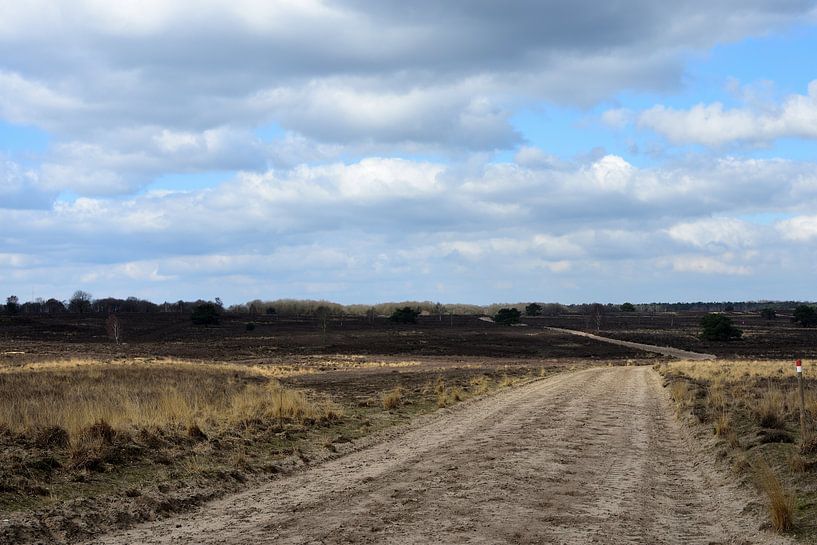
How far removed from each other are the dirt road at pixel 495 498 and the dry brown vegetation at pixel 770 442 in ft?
1.58

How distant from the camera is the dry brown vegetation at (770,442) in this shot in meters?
8.91

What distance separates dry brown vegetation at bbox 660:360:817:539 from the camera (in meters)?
8.91

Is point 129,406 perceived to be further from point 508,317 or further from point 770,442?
point 508,317

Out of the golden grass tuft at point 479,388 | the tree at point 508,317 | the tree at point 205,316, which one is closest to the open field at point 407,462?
the golden grass tuft at point 479,388

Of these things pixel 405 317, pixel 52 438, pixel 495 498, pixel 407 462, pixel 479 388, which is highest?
pixel 405 317

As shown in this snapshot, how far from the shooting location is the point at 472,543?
793 centimetres

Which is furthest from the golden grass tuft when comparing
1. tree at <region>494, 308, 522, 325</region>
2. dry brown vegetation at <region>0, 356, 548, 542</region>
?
tree at <region>494, 308, 522, 325</region>

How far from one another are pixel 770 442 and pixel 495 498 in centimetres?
711

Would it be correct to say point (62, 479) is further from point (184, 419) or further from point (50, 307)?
point (50, 307)

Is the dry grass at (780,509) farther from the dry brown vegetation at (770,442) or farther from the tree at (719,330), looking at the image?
the tree at (719,330)

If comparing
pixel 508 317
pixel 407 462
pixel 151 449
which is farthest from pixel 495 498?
pixel 508 317

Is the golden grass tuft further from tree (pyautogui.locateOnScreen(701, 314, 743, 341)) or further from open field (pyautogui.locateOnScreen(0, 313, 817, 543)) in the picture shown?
tree (pyautogui.locateOnScreen(701, 314, 743, 341))

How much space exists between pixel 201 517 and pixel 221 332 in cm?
11968

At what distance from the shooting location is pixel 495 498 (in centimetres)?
1015
